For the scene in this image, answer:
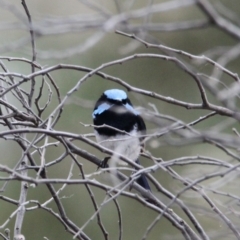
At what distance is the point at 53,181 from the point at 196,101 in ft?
16.5

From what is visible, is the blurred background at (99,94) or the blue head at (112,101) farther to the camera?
the blurred background at (99,94)

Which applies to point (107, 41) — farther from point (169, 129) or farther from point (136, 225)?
point (169, 129)

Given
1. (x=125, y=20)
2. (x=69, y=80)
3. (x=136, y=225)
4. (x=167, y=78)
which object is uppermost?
(x=167, y=78)

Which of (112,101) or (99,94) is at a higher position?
(99,94)

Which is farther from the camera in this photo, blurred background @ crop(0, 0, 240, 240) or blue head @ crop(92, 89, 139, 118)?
blurred background @ crop(0, 0, 240, 240)

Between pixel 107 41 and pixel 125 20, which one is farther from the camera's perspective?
pixel 107 41

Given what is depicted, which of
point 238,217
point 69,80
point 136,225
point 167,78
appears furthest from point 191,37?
point 238,217

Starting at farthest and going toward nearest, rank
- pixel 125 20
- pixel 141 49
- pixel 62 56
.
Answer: pixel 141 49 < pixel 62 56 < pixel 125 20

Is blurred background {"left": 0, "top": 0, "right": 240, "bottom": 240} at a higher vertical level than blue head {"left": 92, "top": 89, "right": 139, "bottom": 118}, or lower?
higher

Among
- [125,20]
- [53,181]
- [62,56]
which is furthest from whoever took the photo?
[53,181]

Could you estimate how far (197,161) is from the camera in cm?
167

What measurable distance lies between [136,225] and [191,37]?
80.1 inches

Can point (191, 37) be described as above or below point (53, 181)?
above

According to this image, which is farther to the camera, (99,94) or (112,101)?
(99,94)
